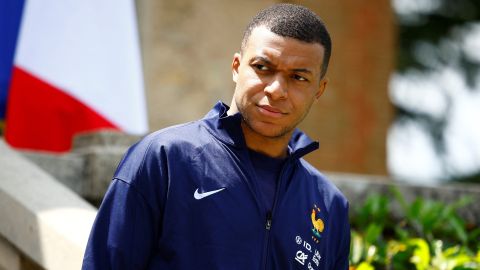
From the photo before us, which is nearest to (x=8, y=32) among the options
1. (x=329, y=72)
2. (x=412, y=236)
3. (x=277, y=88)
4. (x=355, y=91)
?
(x=412, y=236)

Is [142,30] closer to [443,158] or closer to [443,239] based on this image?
[443,239]

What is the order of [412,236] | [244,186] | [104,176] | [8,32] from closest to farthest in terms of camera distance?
[244,186], [104,176], [412,236], [8,32]

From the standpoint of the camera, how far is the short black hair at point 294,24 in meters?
2.64

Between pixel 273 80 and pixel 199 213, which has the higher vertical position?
pixel 273 80

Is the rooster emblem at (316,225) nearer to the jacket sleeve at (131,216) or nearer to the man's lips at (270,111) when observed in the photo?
the man's lips at (270,111)

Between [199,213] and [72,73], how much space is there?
3.88m

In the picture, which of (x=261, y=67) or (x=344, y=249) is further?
(x=344, y=249)

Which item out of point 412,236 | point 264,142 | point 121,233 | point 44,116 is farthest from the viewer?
point 44,116

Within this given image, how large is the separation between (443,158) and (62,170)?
1091cm

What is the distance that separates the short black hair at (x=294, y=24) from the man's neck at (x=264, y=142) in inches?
9.5

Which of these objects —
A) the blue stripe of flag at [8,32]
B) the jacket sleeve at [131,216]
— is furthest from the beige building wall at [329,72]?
the jacket sleeve at [131,216]

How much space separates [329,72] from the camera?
871 centimetres

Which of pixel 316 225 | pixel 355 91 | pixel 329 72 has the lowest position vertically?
pixel 355 91

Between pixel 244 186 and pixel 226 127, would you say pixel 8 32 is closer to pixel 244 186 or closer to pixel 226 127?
pixel 226 127
